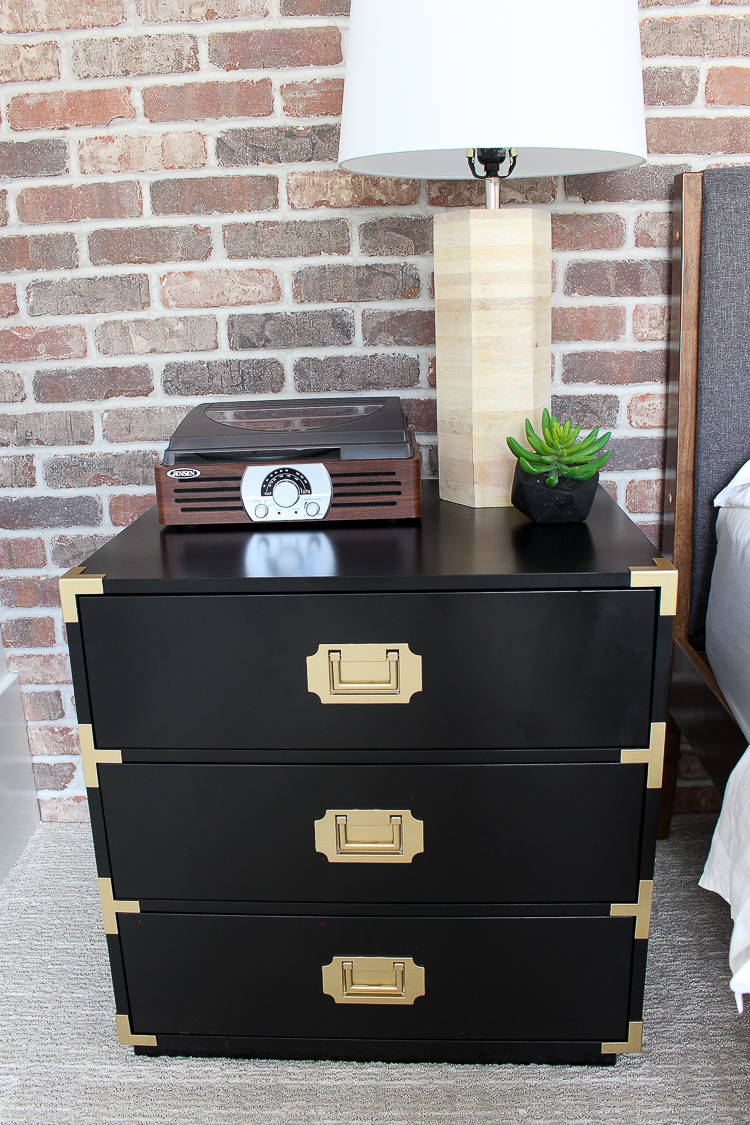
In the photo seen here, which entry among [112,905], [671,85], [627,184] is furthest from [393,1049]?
[671,85]

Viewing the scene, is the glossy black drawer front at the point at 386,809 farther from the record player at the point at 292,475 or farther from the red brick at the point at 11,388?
the red brick at the point at 11,388

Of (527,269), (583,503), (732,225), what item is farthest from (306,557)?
(732,225)

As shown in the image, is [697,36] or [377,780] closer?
[377,780]

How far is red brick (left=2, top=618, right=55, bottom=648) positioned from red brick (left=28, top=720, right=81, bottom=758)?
0.17 m

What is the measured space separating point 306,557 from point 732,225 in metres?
0.81

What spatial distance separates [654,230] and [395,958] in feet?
3.68

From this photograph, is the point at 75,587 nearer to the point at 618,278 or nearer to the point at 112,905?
the point at 112,905

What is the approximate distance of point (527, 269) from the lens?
1.11m

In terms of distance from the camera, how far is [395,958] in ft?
3.53

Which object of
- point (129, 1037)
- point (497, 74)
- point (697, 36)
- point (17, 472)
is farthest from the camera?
point (17, 472)

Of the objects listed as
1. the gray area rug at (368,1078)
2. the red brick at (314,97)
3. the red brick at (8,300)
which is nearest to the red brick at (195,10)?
the red brick at (314,97)

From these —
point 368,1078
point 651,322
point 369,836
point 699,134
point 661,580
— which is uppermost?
point 699,134

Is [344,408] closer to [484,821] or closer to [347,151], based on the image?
[347,151]

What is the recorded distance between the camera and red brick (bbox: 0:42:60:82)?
132cm
